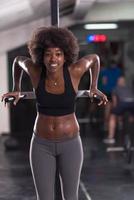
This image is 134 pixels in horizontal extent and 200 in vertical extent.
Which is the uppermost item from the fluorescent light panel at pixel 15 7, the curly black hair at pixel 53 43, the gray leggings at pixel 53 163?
the fluorescent light panel at pixel 15 7

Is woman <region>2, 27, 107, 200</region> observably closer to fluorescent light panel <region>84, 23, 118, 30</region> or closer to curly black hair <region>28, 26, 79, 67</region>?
curly black hair <region>28, 26, 79, 67</region>

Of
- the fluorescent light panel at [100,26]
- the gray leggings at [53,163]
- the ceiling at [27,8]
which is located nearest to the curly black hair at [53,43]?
the gray leggings at [53,163]

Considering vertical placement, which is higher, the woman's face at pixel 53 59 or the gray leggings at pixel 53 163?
the woman's face at pixel 53 59

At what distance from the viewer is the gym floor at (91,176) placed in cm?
421

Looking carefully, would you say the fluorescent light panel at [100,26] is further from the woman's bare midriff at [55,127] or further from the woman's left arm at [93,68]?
the woman's bare midriff at [55,127]

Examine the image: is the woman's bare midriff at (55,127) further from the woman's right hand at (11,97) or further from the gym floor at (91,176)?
the gym floor at (91,176)

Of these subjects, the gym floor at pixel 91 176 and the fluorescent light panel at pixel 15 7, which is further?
the fluorescent light panel at pixel 15 7

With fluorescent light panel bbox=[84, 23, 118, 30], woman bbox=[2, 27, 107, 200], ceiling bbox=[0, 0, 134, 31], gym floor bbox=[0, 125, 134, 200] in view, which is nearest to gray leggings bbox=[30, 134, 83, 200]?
woman bbox=[2, 27, 107, 200]

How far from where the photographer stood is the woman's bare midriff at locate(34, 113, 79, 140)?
2.44 m

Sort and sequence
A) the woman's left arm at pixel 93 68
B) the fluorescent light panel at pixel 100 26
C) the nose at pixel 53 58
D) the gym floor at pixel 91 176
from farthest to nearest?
the fluorescent light panel at pixel 100 26, the gym floor at pixel 91 176, the woman's left arm at pixel 93 68, the nose at pixel 53 58

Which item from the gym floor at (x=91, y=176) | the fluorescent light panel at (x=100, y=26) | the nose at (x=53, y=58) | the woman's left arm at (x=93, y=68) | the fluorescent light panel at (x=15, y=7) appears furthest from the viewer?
the fluorescent light panel at (x=100, y=26)

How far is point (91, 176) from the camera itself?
4.93m

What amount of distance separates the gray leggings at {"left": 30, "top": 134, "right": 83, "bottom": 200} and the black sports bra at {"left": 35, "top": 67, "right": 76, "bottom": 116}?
0.52 feet

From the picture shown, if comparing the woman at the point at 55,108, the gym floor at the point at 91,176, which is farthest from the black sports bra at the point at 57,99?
the gym floor at the point at 91,176
